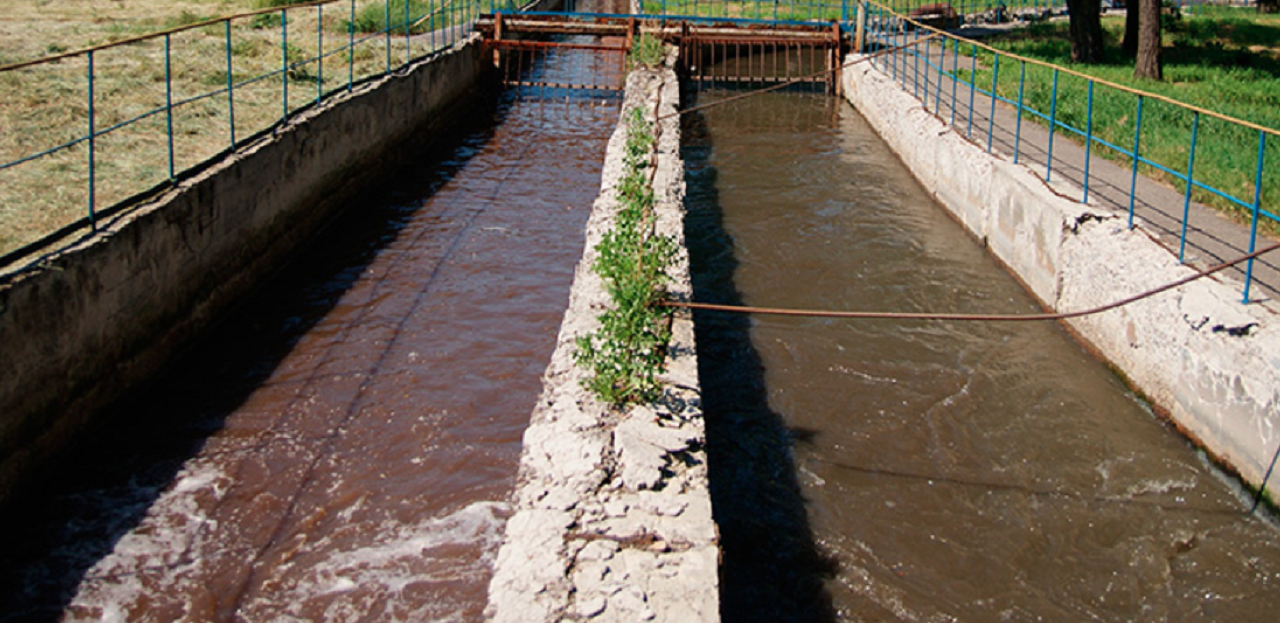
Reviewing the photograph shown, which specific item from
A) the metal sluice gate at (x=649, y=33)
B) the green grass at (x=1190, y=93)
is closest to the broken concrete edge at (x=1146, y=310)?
the green grass at (x=1190, y=93)

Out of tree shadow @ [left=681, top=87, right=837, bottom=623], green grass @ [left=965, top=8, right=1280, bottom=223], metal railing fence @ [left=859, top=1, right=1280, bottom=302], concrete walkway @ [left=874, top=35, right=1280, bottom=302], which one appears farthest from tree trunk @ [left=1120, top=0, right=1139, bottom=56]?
tree shadow @ [left=681, top=87, right=837, bottom=623]

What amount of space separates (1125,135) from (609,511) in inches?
398

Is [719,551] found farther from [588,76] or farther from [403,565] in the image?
[588,76]

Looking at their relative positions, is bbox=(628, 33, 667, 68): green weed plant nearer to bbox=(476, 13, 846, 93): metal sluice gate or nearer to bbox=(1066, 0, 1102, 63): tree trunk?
bbox=(476, 13, 846, 93): metal sluice gate

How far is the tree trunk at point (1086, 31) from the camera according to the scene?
68.8 ft

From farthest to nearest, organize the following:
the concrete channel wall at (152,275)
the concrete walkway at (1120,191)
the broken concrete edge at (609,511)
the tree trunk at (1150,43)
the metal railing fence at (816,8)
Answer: the metal railing fence at (816,8)
the tree trunk at (1150,43)
the concrete walkway at (1120,191)
the concrete channel wall at (152,275)
the broken concrete edge at (609,511)

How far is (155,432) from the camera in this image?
25.8 ft

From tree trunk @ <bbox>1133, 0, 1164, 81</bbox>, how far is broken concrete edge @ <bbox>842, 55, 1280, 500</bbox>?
23.7 feet

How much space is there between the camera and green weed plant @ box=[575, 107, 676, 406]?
240 inches

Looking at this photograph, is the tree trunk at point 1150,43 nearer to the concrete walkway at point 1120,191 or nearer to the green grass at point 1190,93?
the green grass at point 1190,93

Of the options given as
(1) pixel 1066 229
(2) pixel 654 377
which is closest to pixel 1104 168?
(1) pixel 1066 229

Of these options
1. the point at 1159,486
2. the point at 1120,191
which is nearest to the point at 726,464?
the point at 1159,486

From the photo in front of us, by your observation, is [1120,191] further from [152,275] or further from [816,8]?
[816,8]

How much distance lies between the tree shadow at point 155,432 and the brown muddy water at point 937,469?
3.76 meters
